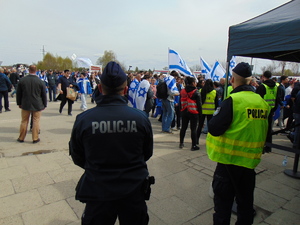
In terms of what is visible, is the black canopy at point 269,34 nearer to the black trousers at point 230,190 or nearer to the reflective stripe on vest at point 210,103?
the black trousers at point 230,190

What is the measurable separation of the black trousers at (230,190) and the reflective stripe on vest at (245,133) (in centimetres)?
10

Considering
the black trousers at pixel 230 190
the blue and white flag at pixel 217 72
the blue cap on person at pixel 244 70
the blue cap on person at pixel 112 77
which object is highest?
the blue and white flag at pixel 217 72

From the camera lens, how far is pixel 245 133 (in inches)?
86.7

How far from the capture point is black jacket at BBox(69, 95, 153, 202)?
159 centimetres

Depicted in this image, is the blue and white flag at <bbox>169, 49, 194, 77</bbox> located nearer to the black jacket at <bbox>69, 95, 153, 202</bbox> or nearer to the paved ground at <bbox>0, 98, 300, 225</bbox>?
the paved ground at <bbox>0, 98, 300, 225</bbox>

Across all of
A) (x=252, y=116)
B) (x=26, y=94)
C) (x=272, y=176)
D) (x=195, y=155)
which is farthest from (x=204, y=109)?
(x=26, y=94)

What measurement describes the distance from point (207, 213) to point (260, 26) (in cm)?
268

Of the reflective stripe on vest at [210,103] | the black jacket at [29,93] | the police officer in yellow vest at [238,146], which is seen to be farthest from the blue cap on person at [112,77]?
the reflective stripe on vest at [210,103]

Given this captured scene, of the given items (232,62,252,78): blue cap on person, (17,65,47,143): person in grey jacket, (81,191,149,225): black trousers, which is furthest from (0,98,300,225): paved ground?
(232,62,252,78): blue cap on person

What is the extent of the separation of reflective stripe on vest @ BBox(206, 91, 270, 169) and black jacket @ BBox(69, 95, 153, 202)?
3.38 ft

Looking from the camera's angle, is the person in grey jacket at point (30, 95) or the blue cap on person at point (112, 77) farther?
the person in grey jacket at point (30, 95)

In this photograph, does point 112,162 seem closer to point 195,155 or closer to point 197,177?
point 197,177

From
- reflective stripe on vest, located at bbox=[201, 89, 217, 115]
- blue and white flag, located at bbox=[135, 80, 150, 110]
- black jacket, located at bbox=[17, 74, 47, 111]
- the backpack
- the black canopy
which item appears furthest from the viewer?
the backpack

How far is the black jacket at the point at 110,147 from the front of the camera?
1.59 metres
